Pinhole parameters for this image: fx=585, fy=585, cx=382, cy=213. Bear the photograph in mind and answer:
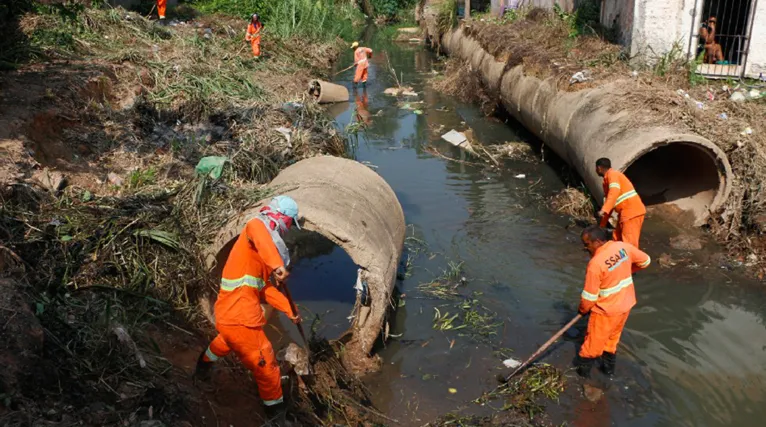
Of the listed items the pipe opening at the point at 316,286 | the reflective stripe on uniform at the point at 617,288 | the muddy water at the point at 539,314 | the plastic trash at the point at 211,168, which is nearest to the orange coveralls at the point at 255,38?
the muddy water at the point at 539,314

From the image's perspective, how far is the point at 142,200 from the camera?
19.9ft

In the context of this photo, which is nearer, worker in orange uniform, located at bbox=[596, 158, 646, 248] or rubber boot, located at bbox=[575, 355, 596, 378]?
rubber boot, located at bbox=[575, 355, 596, 378]

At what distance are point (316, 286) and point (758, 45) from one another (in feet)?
29.5

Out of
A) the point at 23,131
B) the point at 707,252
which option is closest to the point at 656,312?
the point at 707,252

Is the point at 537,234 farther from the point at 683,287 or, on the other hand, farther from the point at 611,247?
the point at 611,247

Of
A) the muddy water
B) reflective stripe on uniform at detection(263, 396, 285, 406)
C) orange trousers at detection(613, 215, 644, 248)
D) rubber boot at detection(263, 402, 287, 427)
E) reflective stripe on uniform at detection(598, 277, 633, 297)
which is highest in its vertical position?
reflective stripe on uniform at detection(598, 277, 633, 297)

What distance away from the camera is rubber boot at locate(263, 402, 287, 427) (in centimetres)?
460

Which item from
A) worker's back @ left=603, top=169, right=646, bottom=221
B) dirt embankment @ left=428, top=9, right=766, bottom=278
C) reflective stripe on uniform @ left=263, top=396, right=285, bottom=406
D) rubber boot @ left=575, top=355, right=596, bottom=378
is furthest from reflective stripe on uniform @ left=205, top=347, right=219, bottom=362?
dirt embankment @ left=428, top=9, right=766, bottom=278

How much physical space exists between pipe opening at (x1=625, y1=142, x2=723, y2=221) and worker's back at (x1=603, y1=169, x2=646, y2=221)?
1860 mm

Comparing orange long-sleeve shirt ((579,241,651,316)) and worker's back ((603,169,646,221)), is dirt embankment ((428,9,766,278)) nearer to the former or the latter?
worker's back ((603,169,646,221))

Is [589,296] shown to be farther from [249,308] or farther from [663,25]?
[663,25]

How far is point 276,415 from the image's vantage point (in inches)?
184

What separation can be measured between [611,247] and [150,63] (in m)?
9.27

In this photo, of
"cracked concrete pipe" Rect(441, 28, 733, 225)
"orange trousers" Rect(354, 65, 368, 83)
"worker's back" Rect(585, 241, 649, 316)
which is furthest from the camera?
"orange trousers" Rect(354, 65, 368, 83)
